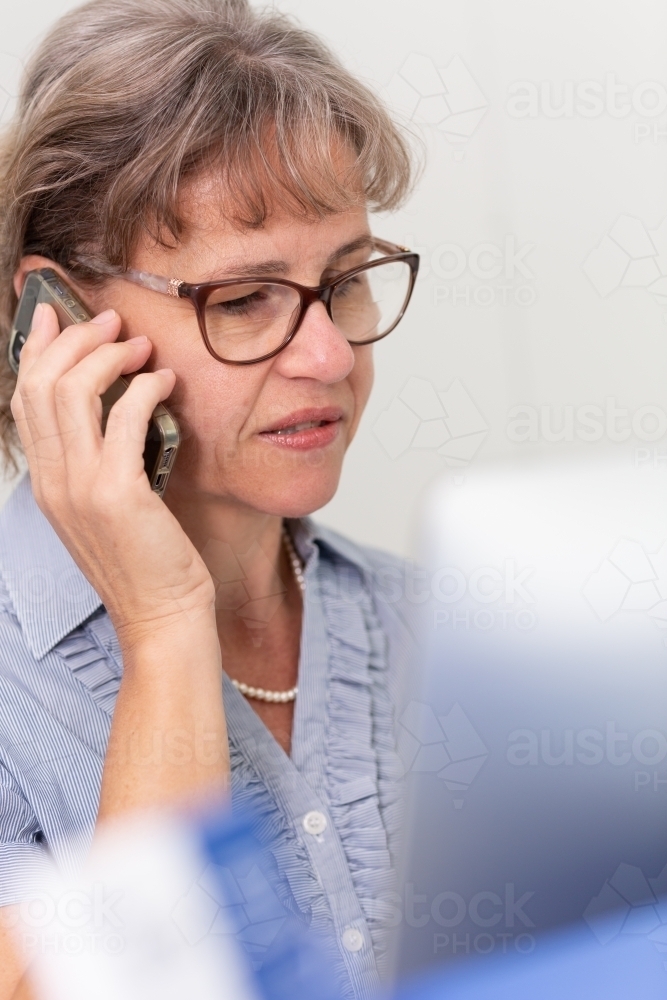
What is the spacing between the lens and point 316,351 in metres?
1.13

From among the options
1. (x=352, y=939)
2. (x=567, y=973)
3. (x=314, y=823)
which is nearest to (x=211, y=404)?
(x=314, y=823)

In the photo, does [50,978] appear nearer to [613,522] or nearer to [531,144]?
[613,522]

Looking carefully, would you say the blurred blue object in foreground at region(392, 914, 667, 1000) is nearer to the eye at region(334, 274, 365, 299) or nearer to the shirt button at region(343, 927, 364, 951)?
the shirt button at region(343, 927, 364, 951)

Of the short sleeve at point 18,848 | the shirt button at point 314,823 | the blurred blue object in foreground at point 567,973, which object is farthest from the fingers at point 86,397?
the blurred blue object in foreground at point 567,973

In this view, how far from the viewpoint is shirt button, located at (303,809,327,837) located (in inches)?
45.4

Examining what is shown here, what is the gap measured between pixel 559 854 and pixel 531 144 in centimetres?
147

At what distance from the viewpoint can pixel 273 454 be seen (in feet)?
3.94

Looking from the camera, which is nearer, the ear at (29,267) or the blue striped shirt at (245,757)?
the blue striped shirt at (245,757)

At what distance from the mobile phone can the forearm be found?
192 millimetres

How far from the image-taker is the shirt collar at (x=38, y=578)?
1.13m

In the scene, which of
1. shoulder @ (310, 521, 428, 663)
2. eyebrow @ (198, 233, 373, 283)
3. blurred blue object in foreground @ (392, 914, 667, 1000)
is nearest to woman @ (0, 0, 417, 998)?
eyebrow @ (198, 233, 373, 283)

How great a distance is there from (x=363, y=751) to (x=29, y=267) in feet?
2.44

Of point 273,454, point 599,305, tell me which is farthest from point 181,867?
point 599,305

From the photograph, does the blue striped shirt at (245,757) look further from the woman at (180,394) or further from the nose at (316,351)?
the nose at (316,351)
